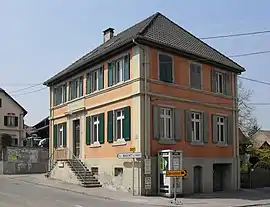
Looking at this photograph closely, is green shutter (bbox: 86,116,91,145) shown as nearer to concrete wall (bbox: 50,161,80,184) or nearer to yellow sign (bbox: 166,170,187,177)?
concrete wall (bbox: 50,161,80,184)

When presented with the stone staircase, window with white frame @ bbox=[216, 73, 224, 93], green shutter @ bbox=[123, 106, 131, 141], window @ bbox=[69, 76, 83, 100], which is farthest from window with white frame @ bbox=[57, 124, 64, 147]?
window with white frame @ bbox=[216, 73, 224, 93]

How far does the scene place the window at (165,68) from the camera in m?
27.9

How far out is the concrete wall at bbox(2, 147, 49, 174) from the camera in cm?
4534

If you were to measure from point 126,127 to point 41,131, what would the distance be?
48.5m

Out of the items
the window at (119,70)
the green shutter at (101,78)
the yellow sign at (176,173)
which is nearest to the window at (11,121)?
the green shutter at (101,78)

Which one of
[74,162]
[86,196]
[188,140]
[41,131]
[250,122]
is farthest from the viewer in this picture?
[41,131]

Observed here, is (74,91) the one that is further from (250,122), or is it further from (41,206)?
(250,122)

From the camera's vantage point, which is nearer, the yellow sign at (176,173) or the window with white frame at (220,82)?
the yellow sign at (176,173)

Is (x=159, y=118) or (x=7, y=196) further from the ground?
(x=159, y=118)

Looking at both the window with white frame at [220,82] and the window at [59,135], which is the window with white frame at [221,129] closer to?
the window with white frame at [220,82]

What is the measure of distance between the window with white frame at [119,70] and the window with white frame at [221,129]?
773 centimetres

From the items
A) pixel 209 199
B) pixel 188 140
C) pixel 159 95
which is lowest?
pixel 209 199

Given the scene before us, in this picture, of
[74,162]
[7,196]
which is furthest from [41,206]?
[74,162]

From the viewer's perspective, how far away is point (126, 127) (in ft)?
90.4
